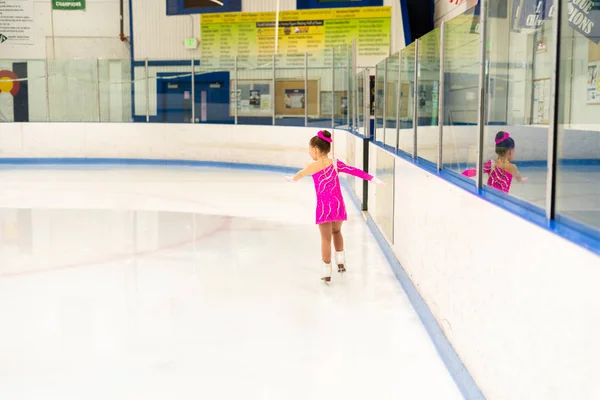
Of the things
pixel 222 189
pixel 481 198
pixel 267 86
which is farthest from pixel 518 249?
pixel 267 86

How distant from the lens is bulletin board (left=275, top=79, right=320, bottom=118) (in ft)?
42.9

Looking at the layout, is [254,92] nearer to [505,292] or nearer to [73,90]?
[73,90]

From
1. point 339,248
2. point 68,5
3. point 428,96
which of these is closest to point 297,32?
point 68,5

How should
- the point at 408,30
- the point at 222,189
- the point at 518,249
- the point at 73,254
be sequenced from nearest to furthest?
the point at 518,249
the point at 73,254
the point at 222,189
the point at 408,30

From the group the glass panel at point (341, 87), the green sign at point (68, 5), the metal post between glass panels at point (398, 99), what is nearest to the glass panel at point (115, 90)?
the green sign at point (68, 5)

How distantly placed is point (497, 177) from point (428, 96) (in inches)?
65.4

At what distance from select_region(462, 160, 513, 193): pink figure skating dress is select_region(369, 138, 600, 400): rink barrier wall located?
0.05m

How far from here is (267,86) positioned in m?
14.0

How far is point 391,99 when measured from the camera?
6.45 m

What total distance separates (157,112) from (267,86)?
2.70 meters

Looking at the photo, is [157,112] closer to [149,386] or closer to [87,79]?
[87,79]

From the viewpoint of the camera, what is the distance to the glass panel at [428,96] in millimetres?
4242

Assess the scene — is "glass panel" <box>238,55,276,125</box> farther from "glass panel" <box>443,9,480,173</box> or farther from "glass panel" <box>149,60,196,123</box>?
"glass panel" <box>443,9,480,173</box>

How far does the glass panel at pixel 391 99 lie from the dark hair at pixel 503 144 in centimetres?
291
